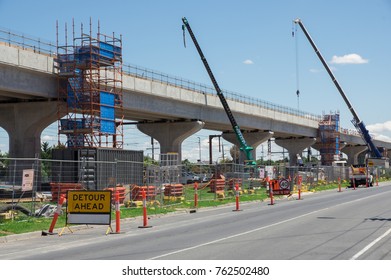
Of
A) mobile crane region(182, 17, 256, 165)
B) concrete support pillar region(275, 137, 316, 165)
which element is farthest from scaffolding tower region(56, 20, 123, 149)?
concrete support pillar region(275, 137, 316, 165)

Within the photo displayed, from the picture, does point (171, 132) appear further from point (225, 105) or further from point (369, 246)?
point (369, 246)

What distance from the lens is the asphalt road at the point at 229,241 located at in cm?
1262

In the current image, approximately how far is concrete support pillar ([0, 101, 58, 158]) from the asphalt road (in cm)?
2326

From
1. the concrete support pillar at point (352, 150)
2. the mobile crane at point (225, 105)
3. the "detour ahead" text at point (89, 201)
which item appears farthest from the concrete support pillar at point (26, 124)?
the concrete support pillar at point (352, 150)

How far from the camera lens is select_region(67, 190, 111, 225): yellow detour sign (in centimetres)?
1884

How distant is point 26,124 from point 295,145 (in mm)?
56798

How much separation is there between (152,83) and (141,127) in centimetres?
1319

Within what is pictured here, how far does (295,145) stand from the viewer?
9388 cm

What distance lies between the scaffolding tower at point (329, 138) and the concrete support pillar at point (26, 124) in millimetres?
56220

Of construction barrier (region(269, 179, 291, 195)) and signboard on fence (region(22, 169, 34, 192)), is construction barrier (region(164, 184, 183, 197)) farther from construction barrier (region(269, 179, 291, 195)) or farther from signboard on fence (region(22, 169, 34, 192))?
signboard on fence (region(22, 169, 34, 192))

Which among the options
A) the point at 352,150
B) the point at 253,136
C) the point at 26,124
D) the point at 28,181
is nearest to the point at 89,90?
the point at 26,124
